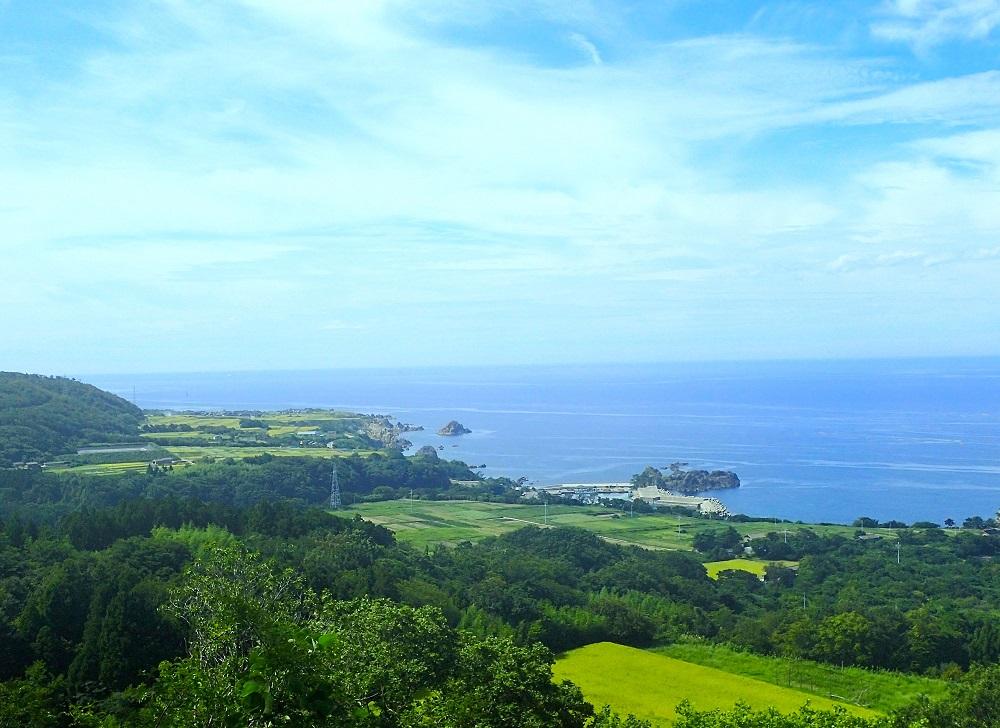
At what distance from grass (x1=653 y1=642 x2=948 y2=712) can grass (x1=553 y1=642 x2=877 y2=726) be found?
70 cm

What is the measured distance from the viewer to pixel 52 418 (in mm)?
55094

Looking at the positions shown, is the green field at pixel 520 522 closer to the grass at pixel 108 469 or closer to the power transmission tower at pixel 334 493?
the power transmission tower at pixel 334 493

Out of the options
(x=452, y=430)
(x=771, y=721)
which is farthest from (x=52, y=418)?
(x=771, y=721)

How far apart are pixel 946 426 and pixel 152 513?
8816 centimetres

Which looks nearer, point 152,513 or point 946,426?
point 152,513

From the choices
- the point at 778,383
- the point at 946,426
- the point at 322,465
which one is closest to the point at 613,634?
the point at 322,465

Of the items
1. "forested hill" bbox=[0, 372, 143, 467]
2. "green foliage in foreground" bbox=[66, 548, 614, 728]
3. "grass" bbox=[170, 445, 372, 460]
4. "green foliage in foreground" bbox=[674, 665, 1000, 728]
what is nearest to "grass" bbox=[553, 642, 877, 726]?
"green foliage in foreground" bbox=[674, 665, 1000, 728]

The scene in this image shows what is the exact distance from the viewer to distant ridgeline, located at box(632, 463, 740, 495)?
6122cm

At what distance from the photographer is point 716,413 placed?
113 meters

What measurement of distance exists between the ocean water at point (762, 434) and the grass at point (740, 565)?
1480cm

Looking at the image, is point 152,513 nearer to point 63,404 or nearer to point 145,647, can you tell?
point 145,647

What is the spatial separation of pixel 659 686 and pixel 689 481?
4511 cm

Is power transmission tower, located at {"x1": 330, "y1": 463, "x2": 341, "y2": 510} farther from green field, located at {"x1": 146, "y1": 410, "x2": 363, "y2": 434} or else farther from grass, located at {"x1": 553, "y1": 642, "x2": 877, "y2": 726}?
grass, located at {"x1": 553, "y1": 642, "x2": 877, "y2": 726}

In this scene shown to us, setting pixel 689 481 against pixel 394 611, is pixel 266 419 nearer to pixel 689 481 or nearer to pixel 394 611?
pixel 689 481
